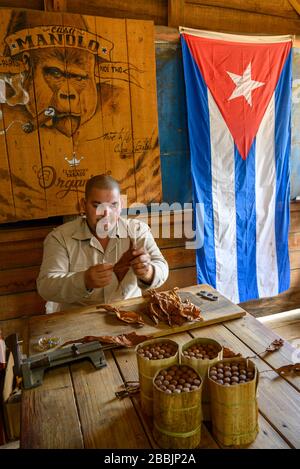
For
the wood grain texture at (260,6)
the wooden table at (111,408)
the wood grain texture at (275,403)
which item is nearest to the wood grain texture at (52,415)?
the wooden table at (111,408)

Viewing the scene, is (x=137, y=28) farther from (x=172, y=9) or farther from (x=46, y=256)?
(x=46, y=256)

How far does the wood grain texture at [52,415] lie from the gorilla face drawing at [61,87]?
190 cm

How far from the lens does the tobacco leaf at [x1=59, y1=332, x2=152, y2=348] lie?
1491 mm

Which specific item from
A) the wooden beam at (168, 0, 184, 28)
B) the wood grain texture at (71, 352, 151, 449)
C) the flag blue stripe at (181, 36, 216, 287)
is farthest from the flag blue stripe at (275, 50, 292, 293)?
the wood grain texture at (71, 352, 151, 449)

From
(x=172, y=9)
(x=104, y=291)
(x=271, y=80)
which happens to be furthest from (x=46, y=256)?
(x=271, y=80)

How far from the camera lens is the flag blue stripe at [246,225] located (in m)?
3.23

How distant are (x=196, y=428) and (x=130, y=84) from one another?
247 cm

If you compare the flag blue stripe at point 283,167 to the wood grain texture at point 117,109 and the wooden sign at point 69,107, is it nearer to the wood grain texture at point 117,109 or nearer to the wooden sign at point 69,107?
the wooden sign at point 69,107

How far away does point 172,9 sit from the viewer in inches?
111

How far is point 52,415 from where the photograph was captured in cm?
112

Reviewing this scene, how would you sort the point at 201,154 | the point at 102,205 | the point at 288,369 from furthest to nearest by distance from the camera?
the point at 201,154
the point at 102,205
the point at 288,369

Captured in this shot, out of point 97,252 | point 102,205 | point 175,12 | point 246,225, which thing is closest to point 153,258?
point 97,252

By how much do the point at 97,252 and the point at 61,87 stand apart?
1.26m

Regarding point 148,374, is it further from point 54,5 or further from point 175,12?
point 175,12
